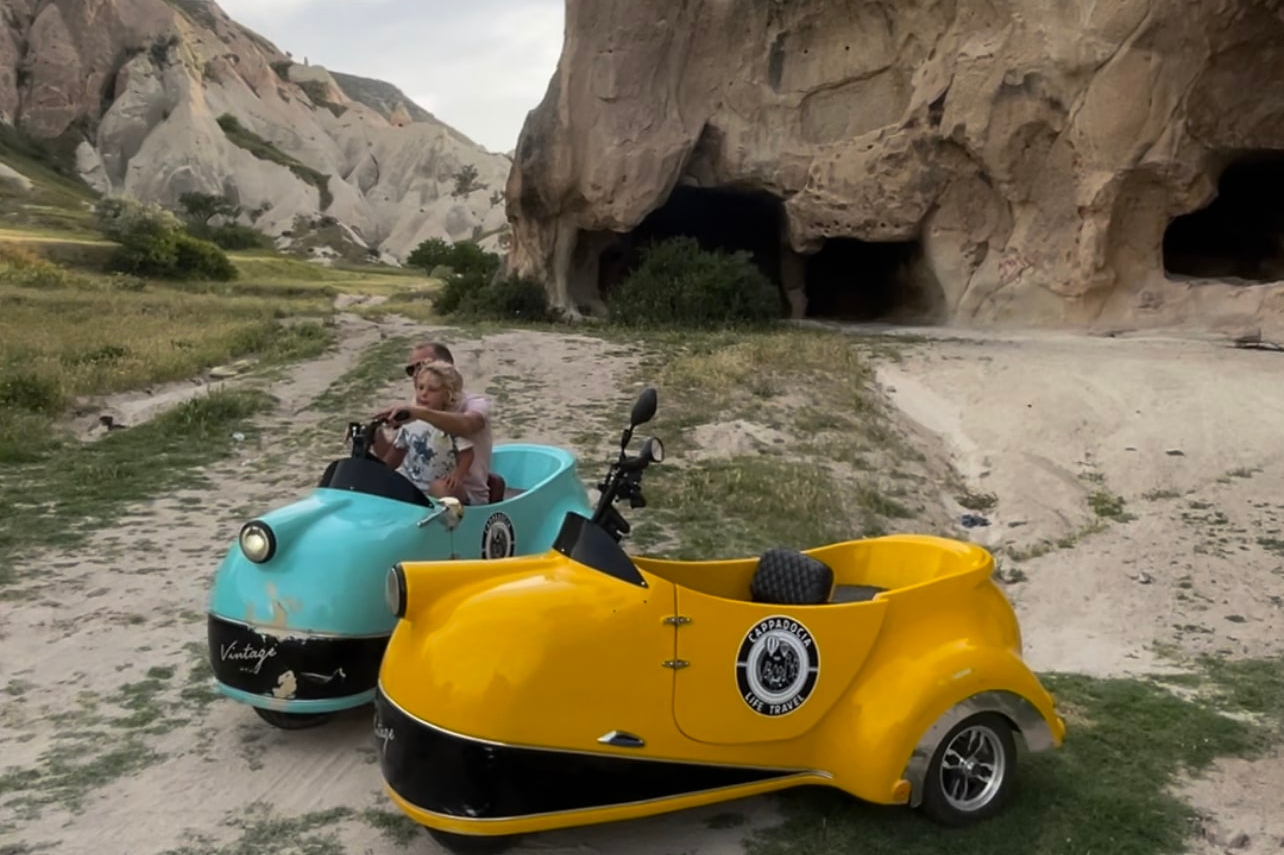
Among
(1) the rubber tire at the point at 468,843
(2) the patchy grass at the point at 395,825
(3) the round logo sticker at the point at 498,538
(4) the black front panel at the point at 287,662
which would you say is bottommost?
(2) the patchy grass at the point at 395,825

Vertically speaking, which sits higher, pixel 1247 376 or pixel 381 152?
pixel 381 152

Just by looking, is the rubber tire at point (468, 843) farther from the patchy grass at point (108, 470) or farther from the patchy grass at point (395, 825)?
the patchy grass at point (108, 470)

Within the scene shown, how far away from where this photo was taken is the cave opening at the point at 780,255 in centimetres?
2336

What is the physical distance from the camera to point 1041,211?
17.9 metres

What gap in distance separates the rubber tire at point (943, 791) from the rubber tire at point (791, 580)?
2.24ft

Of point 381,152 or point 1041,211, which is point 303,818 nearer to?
point 1041,211

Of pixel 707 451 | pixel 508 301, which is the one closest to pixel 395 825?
pixel 707 451

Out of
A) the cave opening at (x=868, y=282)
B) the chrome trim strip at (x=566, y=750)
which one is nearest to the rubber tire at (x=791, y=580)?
the chrome trim strip at (x=566, y=750)

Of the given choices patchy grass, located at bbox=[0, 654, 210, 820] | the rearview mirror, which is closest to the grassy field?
patchy grass, located at bbox=[0, 654, 210, 820]

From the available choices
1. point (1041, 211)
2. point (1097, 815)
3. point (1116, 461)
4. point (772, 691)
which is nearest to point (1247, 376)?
point (1116, 461)

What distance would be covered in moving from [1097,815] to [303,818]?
9.19ft

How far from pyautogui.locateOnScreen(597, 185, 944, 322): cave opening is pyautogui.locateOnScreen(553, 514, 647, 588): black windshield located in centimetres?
1974

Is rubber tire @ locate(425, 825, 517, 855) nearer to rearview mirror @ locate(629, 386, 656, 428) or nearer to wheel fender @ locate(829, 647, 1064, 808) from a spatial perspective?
wheel fender @ locate(829, 647, 1064, 808)

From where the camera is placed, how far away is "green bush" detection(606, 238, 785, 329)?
1842cm
